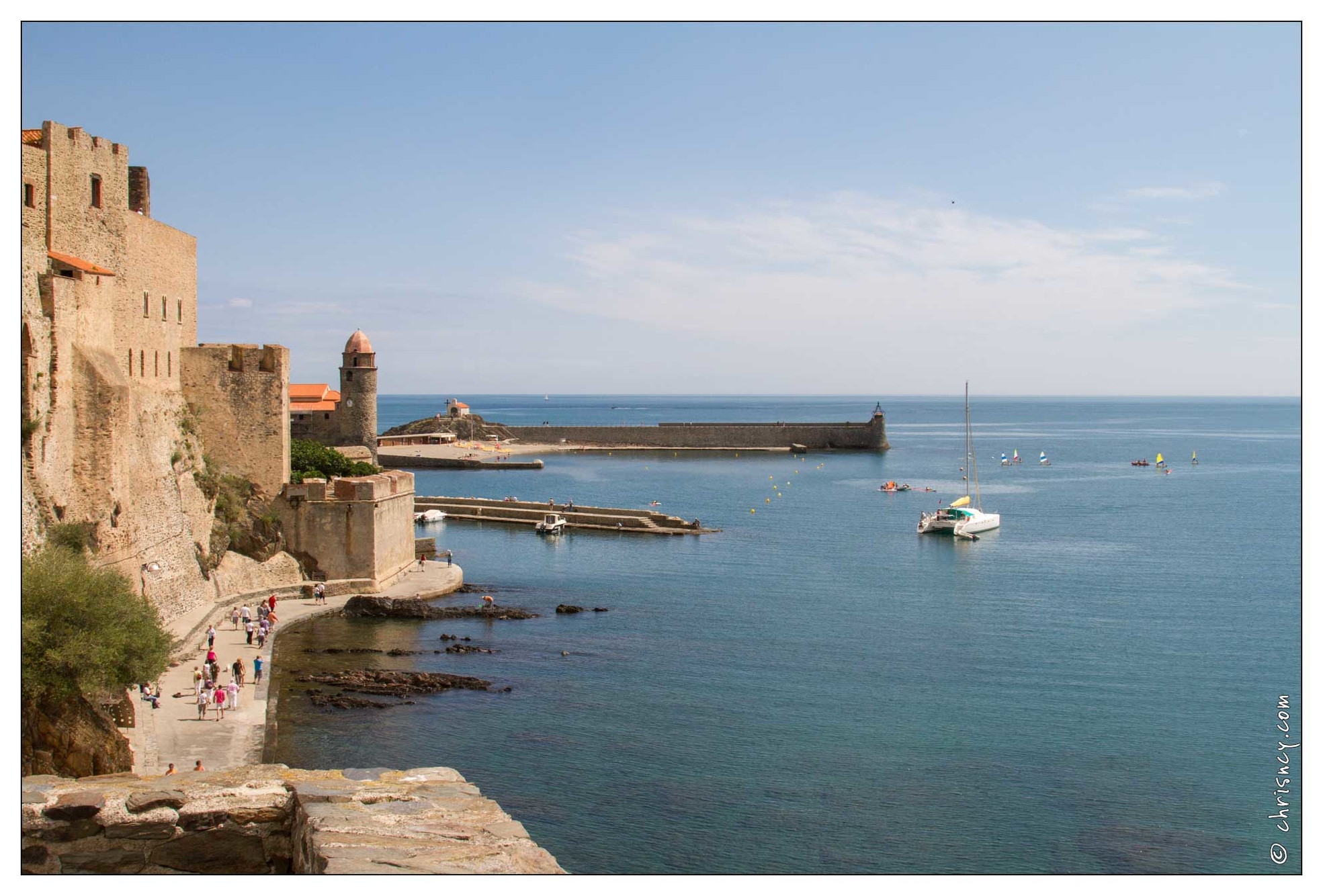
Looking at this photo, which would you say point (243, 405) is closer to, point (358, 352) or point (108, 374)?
point (108, 374)

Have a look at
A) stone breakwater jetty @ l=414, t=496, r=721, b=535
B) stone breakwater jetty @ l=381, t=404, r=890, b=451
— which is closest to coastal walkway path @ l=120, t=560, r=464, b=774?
stone breakwater jetty @ l=414, t=496, r=721, b=535

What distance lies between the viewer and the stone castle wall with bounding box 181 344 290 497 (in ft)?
90.3

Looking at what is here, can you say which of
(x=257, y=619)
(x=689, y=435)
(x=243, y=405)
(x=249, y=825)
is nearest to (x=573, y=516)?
(x=243, y=405)

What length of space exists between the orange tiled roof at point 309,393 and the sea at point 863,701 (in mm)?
20238

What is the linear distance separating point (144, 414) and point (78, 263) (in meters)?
4.34

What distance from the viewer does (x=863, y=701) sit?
75.6 ft

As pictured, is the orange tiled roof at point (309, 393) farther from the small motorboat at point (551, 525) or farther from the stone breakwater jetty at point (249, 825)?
the stone breakwater jetty at point (249, 825)

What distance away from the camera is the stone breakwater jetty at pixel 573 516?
49719 millimetres

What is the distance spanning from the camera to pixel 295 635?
26.4m

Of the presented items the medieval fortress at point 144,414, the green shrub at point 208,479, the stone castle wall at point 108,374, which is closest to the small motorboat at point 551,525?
the medieval fortress at point 144,414

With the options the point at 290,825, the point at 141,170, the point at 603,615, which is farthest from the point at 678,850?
the point at 141,170

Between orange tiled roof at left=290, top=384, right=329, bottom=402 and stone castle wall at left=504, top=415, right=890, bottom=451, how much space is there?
126 ft

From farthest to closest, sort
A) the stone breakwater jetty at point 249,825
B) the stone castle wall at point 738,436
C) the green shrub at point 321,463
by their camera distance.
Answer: the stone castle wall at point 738,436 → the green shrub at point 321,463 → the stone breakwater jetty at point 249,825

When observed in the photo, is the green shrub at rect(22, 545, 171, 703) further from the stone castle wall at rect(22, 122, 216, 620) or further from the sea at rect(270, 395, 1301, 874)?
the sea at rect(270, 395, 1301, 874)
